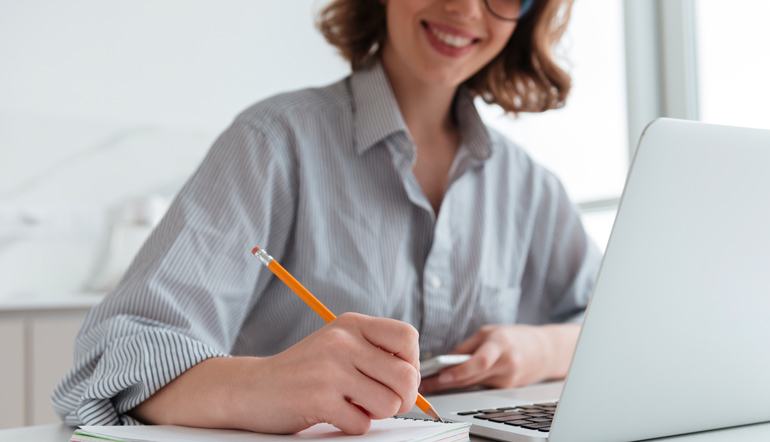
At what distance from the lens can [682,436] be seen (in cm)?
51

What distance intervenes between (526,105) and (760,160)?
35.7 inches

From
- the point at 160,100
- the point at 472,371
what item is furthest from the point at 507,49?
the point at 160,100

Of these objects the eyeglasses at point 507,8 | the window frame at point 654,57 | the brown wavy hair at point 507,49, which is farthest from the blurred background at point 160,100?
the eyeglasses at point 507,8

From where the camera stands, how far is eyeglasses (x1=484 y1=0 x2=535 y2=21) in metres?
1.02

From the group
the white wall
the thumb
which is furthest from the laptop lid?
the white wall

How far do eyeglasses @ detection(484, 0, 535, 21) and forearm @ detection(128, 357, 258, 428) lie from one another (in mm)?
727

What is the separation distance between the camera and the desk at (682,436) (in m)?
0.50

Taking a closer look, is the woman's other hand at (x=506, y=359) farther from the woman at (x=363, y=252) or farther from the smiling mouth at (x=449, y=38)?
the smiling mouth at (x=449, y=38)

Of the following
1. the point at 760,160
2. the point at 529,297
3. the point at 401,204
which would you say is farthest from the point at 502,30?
the point at 760,160

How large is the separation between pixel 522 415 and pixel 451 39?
25.6 inches

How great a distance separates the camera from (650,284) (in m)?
0.43

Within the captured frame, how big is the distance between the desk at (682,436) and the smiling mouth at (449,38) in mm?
681

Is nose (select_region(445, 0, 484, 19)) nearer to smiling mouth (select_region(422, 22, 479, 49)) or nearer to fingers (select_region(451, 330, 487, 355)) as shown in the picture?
smiling mouth (select_region(422, 22, 479, 49))

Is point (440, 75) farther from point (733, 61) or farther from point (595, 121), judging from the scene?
point (595, 121)
